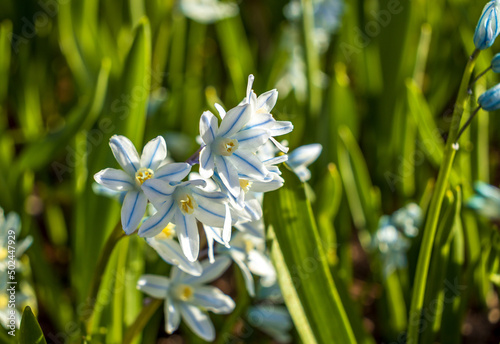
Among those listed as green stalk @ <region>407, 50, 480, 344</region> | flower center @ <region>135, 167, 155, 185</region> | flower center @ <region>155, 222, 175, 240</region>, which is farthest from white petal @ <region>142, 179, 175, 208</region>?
green stalk @ <region>407, 50, 480, 344</region>

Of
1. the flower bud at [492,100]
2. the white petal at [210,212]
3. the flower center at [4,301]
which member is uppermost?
the flower bud at [492,100]

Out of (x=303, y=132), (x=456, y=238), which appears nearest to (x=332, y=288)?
(x=456, y=238)

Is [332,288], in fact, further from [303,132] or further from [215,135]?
[303,132]

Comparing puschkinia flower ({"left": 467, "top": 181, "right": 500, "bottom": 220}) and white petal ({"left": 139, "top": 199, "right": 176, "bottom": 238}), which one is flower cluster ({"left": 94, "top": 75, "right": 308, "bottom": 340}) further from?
puschkinia flower ({"left": 467, "top": 181, "right": 500, "bottom": 220})

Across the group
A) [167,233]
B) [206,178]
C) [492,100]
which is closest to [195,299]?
[167,233]

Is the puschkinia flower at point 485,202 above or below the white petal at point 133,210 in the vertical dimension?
above

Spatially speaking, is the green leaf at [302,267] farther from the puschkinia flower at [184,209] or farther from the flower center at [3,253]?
the flower center at [3,253]

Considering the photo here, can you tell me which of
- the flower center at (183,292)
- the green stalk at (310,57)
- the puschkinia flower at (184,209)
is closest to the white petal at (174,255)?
the puschkinia flower at (184,209)
